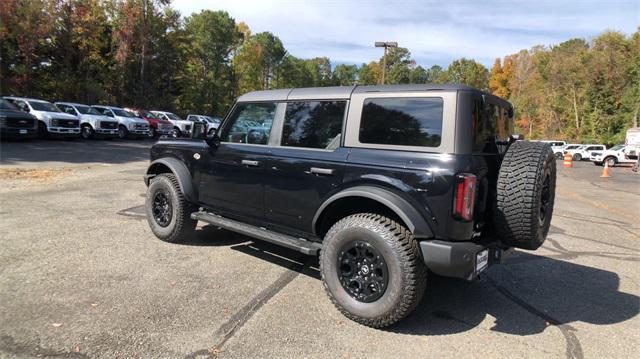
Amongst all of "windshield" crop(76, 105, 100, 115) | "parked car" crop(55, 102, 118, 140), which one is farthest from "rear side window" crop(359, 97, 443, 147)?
"windshield" crop(76, 105, 100, 115)

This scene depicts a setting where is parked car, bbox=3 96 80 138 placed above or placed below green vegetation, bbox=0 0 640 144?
below

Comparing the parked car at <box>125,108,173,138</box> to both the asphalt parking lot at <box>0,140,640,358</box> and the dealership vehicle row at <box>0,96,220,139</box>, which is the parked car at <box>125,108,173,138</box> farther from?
the asphalt parking lot at <box>0,140,640,358</box>

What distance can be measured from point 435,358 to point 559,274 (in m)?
2.78

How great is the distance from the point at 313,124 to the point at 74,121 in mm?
19238

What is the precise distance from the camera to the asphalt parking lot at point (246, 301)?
3199mm

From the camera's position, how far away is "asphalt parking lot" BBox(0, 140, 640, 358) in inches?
126

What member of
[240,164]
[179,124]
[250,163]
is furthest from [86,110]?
[250,163]

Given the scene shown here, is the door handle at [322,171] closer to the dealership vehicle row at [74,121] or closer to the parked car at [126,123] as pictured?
the dealership vehicle row at [74,121]

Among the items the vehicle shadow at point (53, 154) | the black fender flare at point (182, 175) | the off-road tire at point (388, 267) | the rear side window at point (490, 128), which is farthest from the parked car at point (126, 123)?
the rear side window at point (490, 128)

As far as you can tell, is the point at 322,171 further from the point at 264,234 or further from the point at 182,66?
the point at 182,66

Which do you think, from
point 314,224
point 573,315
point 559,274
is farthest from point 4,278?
point 559,274

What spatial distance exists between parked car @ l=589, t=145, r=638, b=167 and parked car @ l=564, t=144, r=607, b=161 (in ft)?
9.46

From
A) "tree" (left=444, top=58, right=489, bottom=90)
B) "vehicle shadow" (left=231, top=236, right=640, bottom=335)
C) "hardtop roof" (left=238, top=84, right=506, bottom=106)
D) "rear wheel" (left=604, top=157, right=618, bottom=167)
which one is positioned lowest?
"vehicle shadow" (left=231, top=236, right=640, bottom=335)

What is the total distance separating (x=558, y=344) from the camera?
337cm
